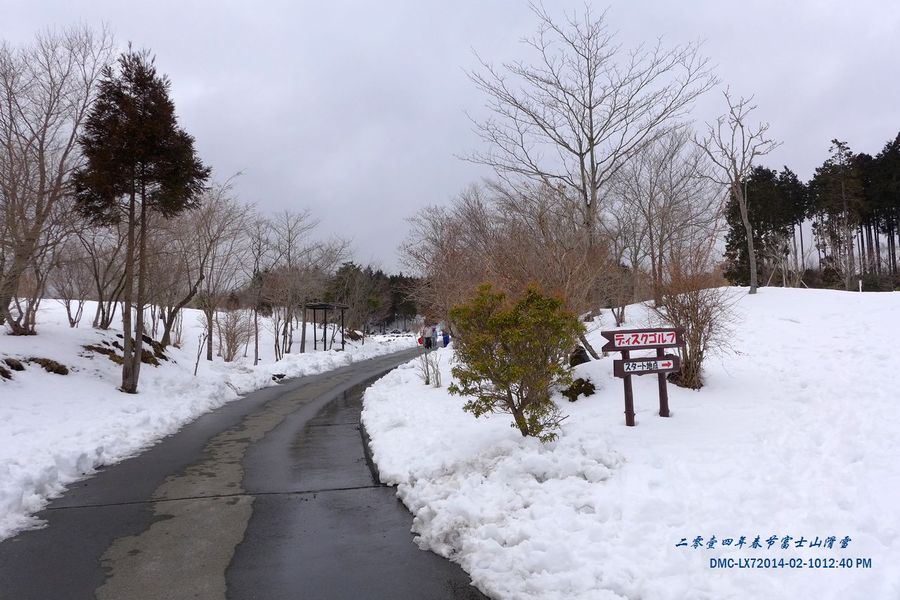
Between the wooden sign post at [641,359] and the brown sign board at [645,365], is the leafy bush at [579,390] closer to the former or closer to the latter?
the wooden sign post at [641,359]

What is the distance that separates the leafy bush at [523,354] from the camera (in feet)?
21.8

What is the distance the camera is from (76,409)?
37.0 feet

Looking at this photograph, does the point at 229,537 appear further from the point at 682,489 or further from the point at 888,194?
the point at 888,194

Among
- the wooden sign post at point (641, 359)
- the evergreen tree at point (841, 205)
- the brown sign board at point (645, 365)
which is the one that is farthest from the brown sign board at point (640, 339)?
the evergreen tree at point (841, 205)

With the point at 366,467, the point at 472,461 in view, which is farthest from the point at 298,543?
the point at 366,467

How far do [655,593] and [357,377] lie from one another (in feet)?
66.9

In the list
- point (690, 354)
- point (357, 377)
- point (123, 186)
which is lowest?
point (357, 377)

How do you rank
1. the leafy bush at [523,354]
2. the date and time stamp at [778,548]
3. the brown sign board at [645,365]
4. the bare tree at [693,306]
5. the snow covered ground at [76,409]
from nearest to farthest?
the date and time stamp at [778,548] < the leafy bush at [523,354] < the snow covered ground at [76,409] < the brown sign board at [645,365] < the bare tree at [693,306]

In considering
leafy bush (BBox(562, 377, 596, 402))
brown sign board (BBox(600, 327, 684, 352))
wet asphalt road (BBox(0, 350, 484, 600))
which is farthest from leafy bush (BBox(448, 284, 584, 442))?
leafy bush (BBox(562, 377, 596, 402))

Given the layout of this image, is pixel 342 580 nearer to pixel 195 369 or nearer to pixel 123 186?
pixel 123 186

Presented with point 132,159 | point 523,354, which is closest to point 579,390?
point 523,354

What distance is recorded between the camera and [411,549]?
489cm

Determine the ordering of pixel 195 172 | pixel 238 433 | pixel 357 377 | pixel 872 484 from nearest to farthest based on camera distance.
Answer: pixel 872 484 → pixel 238 433 → pixel 195 172 → pixel 357 377

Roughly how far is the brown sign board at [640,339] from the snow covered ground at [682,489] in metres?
0.99
